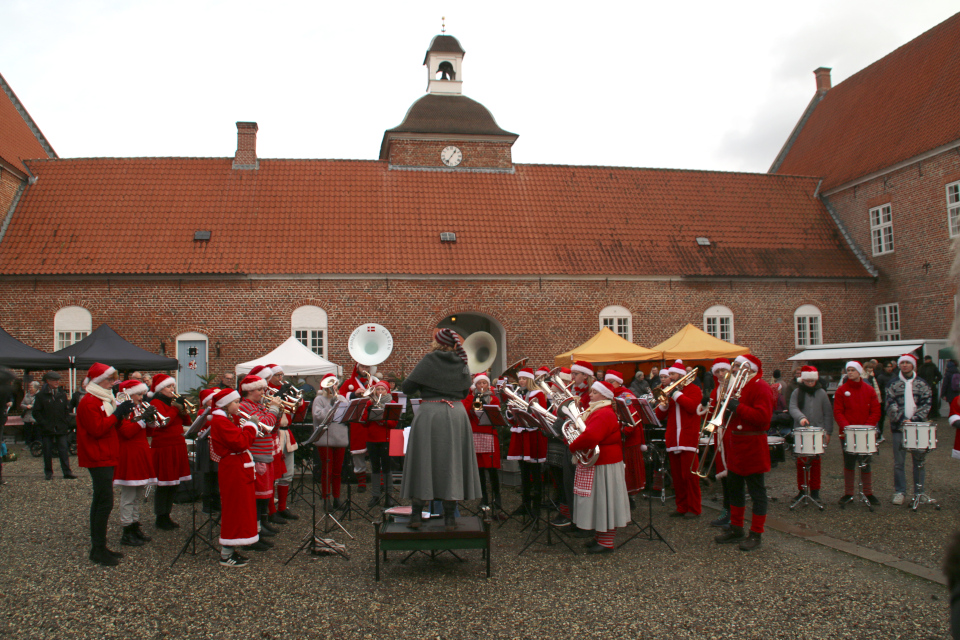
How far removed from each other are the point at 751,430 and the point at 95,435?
22.4ft

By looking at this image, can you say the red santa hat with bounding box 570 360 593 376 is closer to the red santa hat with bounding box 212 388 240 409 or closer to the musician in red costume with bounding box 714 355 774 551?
the musician in red costume with bounding box 714 355 774 551

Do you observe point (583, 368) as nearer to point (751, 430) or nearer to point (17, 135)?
point (751, 430)

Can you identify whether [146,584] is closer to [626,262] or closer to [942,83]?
[626,262]

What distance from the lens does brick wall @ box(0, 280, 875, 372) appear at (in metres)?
21.3

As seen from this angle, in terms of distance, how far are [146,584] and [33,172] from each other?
2186cm

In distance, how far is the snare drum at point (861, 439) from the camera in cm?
919

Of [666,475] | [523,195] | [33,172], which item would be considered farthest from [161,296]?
[666,475]

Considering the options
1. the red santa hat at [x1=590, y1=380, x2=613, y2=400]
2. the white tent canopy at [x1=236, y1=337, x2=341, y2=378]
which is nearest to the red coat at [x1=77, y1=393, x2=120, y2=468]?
the red santa hat at [x1=590, y1=380, x2=613, y2=400]

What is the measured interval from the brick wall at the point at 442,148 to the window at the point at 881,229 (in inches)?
518

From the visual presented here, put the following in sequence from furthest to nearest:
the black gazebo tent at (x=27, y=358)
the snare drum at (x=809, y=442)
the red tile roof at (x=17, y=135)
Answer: the red tile roof at (x=17, y=135) → the black gazebo tent at (x=27, y=358) → the snare drum at (x=809, y=442)

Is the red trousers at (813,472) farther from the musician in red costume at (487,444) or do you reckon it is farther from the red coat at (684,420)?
the musician in red costume at (487,444)

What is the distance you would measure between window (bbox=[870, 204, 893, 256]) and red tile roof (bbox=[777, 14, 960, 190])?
147 centimetres

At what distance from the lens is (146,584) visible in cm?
649

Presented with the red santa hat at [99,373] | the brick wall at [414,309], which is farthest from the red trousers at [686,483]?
the brick wall at [414,309]
